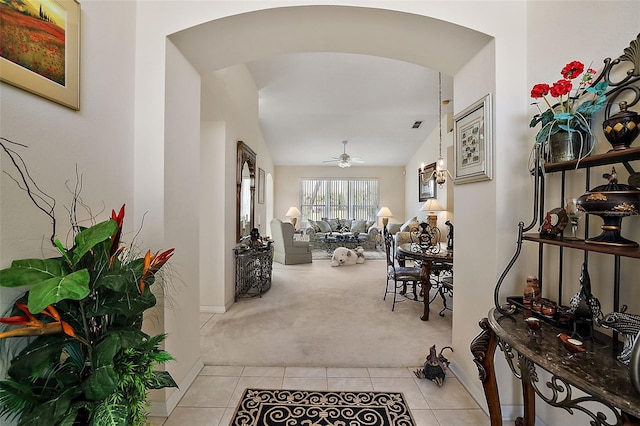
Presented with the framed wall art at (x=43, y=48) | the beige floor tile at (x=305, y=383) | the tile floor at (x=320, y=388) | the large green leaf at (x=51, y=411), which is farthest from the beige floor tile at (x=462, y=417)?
the framed wall art at (x=43, y=48)

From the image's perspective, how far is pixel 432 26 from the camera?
1864mm

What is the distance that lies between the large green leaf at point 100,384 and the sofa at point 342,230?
7.40 meters

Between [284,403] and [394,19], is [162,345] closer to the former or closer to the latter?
[284,403]

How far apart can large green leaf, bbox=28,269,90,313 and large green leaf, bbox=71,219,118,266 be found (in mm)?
106

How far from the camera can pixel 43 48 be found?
1.26m

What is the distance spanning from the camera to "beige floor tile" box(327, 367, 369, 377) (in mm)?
2260

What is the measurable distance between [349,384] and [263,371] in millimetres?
691

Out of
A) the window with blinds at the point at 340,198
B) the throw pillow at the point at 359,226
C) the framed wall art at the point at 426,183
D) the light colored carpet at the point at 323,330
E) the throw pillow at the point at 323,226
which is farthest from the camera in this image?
the window with blinds at the point at 340,198

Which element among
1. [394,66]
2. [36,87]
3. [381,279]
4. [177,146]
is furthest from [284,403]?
[394,66]

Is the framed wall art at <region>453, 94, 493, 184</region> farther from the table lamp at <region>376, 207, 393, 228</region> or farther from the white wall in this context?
the table lamp at <region>376, 207, 393, 228</region>

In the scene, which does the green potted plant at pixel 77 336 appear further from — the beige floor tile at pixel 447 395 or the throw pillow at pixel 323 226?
the throw pillow at pixel 323 226

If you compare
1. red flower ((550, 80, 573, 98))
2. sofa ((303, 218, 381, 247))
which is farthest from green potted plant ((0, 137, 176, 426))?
sofa ((303, 218, 381, 247))

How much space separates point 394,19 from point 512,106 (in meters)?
0.93

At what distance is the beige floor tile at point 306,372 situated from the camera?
7.40 ft
